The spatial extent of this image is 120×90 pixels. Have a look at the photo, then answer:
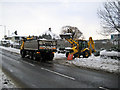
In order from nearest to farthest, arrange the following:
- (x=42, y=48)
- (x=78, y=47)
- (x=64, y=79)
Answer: (x=64, y=79), (x=42, y=48), (x=78, y=47)

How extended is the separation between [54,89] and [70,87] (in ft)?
2.74

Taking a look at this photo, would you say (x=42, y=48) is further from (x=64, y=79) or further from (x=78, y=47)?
(x=64, y=79)

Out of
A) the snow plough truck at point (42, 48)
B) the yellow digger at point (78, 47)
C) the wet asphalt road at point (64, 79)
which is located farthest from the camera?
the yellow digger at point (78, 47)

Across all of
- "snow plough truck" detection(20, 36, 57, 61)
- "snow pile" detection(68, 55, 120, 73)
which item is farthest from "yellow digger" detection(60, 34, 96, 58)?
"snow pile" detection(68, 55, 120, 73)

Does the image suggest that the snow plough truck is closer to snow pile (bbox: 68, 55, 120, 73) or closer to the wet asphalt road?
snow pile (bbox: 68, 55, 120, 73)

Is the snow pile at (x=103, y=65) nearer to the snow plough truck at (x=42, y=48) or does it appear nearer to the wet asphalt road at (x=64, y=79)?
the wet asphalt road at (x=64, y=79)

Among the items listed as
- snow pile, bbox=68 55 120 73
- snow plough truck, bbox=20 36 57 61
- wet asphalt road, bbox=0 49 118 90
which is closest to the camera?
wet asphalt road, bbox=0 49 118 90

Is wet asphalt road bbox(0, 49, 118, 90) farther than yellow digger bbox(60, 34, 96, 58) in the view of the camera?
No

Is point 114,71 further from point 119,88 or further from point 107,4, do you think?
point 107,4

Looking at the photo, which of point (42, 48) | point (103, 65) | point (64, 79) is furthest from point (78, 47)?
point (64, 79)

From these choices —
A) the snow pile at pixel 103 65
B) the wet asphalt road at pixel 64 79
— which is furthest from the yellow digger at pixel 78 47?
the wet asphalt road at pixel 64 79

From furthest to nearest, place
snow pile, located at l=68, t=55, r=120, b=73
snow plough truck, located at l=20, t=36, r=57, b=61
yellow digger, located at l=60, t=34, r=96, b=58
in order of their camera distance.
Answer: yellow digger, located at l=60, t=34, r=96, b=58 < snow plough truck, located at l=20, t=36, r=57, b=61 < snow pile, located at l=68, t=55, r=120, b=73

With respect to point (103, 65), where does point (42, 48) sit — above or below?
above

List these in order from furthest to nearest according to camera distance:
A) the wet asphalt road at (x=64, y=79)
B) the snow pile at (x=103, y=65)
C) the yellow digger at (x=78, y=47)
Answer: the yellow digger at (x=78, y=47), the snow pile at (x=103, y=65), the wet asphalt road at (x=64, y=79)
